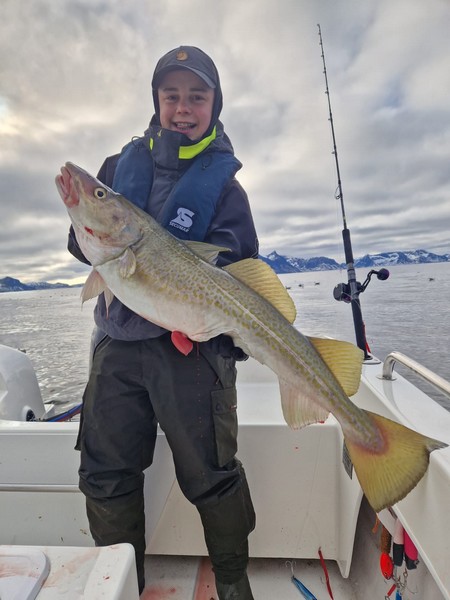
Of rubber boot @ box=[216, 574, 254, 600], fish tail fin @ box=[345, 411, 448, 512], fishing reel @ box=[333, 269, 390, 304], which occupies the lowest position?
rubber boot @ box=[216, 574, 254, 600]

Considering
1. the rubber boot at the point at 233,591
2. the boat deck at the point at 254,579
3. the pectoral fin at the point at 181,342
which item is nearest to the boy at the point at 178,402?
the rubber boot at the point at 233,591

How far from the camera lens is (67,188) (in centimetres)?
212

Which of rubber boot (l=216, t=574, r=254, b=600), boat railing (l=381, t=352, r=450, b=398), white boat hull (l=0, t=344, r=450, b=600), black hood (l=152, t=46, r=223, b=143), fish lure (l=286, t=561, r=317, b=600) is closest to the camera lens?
boat railing (l=381, t=352, r=450, b=398)

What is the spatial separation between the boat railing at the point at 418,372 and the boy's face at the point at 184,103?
2.09 meters

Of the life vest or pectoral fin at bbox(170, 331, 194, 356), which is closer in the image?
pectoral fin at bbox(170, 331, 194, 356)

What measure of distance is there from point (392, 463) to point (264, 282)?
3.80 ft

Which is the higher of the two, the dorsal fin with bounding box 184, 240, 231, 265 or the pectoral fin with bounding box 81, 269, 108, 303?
the dorsal fin with bounding box 184, 240, 231, 265

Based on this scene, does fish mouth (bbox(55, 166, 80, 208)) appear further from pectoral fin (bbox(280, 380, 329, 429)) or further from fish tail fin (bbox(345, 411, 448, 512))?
fish tail fin (bbox(345, 411, 448, 512))

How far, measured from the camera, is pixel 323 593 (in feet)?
9.21

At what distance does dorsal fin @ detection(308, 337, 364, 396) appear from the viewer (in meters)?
2.17

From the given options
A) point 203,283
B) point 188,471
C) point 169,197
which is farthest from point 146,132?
point 188,471

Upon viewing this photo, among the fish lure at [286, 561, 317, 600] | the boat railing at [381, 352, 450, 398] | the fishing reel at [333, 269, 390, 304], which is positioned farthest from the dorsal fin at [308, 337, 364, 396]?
the fishing reel at [333, 269, 390, 304]

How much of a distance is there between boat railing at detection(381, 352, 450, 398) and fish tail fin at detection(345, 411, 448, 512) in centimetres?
31

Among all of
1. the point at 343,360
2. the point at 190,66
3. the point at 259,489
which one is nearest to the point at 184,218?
the point at 190,66
